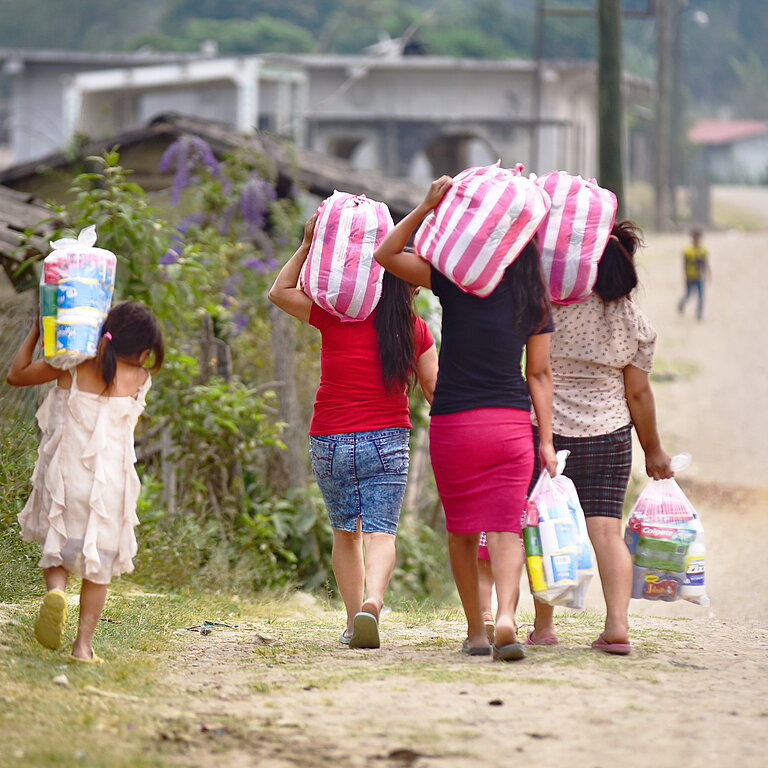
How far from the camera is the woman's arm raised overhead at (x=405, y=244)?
14.8ft

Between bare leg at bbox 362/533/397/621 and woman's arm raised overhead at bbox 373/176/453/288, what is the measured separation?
104 centimetres

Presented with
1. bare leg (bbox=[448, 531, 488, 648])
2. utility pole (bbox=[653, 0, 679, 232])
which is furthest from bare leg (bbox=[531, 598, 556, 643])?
utility pole (bbox=[653, 0, 679, 232])

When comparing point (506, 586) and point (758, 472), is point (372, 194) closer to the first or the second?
point (758, 472)

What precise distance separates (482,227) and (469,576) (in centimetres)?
129

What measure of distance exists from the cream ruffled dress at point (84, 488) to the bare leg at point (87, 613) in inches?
1.5

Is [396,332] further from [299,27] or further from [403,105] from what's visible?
[299,27]

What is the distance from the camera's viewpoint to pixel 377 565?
16.1 feet

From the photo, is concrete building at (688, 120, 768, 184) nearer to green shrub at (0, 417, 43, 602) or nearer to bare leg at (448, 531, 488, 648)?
green shrub at (0, 417, 43, 602)

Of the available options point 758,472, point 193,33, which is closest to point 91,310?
point 758,472

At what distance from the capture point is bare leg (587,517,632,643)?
478cm

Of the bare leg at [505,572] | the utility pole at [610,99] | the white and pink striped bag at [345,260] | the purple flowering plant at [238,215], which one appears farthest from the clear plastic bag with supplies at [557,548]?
the utility pole at [610,99]

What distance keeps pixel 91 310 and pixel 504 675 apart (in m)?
1.90

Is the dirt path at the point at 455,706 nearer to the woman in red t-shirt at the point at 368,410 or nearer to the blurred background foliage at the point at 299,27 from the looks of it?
the woman in red t-shirt at the point at 368,410

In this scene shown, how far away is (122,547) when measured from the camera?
4367 mm
